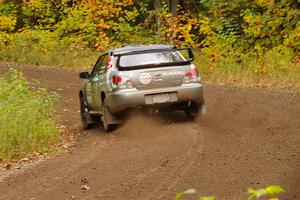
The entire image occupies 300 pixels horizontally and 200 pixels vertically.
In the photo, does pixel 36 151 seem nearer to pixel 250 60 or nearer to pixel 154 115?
pixel 154 115

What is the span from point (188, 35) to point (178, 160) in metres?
19.7

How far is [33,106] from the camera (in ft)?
43.5

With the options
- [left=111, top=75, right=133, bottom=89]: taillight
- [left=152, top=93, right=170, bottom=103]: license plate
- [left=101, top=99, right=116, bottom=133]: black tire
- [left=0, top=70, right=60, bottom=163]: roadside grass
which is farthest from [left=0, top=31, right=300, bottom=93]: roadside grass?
[left=0, top=70, right=60, bottom=163]: roadside grass

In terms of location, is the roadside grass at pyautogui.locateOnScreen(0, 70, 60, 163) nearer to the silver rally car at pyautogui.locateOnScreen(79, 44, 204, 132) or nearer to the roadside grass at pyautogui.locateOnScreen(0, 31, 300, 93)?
the silver rally car at pyautogui.locateOnScreen(79, 44, 204, 132)

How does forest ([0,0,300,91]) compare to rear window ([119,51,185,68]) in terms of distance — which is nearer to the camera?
rear window ([119,51,185,68])

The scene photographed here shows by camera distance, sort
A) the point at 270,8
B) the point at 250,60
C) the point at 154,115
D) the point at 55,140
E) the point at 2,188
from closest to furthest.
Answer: the point at 2,188
the point at 55,140
the point at 154,115
the point at 250,60
the point at 270,8

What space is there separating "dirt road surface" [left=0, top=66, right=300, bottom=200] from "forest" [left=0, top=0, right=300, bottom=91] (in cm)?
684

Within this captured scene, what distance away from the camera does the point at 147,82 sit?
512 inches

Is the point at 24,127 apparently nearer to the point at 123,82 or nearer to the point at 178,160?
the point at 123,82

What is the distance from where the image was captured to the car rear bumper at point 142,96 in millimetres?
12977

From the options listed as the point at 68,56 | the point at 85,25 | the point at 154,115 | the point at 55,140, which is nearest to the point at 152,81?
the point at 154,115

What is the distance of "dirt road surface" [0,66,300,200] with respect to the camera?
818 centimetres

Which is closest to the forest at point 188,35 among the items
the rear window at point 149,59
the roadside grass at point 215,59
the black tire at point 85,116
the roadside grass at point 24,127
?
the roadside grass at point 215,59

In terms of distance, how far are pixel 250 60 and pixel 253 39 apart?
328 cm
